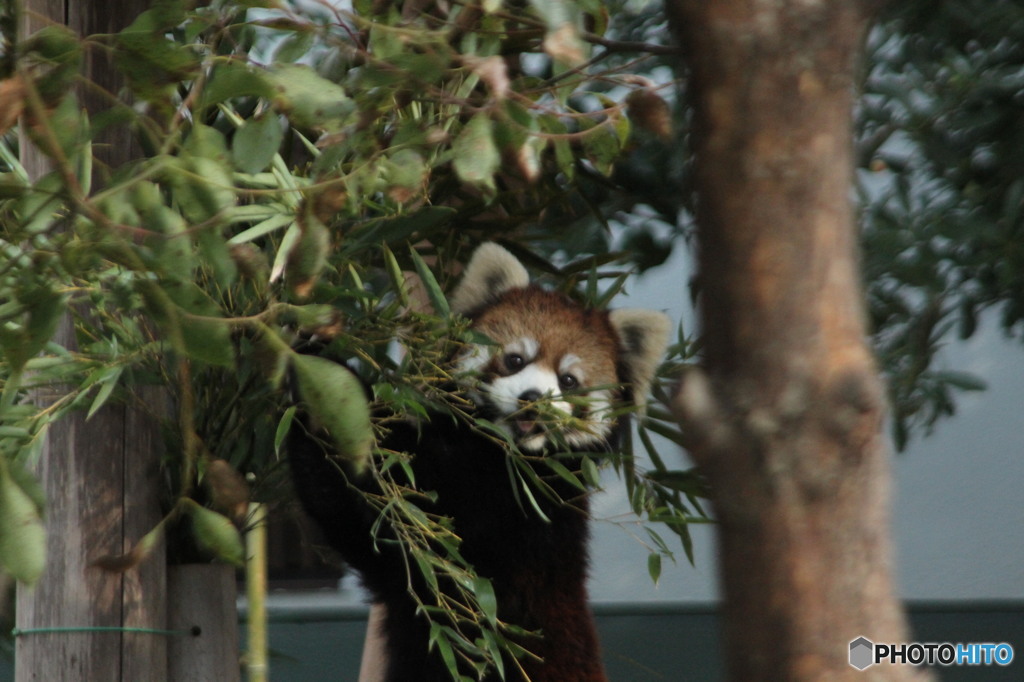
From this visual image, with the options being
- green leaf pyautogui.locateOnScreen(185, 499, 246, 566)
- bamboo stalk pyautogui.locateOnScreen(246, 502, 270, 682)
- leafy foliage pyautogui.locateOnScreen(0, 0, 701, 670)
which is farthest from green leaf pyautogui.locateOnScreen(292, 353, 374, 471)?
bamboo stalk pyautogui.locateOnScreen(246, 502, 270, 682)

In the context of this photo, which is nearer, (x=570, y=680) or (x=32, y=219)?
(x=32, y=219)

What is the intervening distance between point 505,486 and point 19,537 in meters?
1.44

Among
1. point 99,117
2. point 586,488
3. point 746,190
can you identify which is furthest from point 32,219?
point 586,488

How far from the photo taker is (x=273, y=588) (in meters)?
4.32

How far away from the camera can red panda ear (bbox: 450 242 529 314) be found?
2236mm

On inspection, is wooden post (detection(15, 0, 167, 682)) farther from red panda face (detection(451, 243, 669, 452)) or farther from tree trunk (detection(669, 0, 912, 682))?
tree trunk (detection(669, 0, 912, 682))

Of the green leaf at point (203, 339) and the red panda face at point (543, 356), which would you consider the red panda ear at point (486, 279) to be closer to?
the red panda face at point (543, 356)

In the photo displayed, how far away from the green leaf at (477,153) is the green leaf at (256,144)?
164mm

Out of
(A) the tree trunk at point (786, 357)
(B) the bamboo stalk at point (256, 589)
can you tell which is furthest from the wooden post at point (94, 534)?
(A) the tree trunk at point (786, 357)

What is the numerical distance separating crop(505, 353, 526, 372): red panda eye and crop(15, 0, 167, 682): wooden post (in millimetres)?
848

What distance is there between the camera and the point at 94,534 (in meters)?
1.62

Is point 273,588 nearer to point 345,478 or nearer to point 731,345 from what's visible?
point 345,478

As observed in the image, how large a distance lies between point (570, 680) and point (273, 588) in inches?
98.8

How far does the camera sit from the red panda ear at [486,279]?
2.24m
